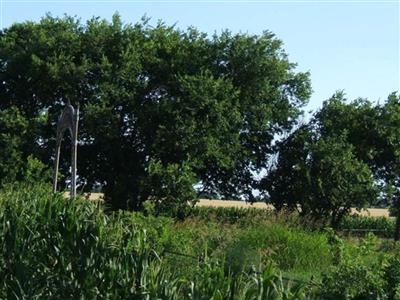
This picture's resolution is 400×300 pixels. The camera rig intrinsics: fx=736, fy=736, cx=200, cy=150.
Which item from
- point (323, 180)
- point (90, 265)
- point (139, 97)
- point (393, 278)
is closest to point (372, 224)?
point (323, 180)

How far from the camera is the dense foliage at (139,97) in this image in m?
26.3

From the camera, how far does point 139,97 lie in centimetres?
2752

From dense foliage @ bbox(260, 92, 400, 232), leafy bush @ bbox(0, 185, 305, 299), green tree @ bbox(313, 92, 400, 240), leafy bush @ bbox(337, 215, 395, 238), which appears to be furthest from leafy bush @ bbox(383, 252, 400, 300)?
leafy bush @ bbox(337, 215, 395, 238)

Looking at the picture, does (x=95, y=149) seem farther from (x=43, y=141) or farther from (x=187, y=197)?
(x=187, y=197)

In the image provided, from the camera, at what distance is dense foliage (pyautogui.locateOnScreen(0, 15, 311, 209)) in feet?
86.3

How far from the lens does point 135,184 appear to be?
26766 mm

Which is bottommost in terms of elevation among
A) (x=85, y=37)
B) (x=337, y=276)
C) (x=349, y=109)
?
(x=337, y=276)

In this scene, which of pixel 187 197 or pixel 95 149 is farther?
pixel 95 149

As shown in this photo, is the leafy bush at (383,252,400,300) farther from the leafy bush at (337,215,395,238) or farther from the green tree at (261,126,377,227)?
the leafy bush at (337,215,395,238)

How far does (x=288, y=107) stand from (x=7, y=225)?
74.6 feet

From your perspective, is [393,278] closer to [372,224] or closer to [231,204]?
[231,204]

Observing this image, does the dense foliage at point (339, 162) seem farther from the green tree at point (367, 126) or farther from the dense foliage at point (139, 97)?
the dense foliage at point (139, 97)

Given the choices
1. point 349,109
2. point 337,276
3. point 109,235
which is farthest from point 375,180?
point 109,235

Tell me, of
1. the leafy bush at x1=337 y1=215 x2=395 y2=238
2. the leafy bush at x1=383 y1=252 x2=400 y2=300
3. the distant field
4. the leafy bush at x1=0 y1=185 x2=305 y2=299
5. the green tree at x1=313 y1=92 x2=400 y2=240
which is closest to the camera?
the leafy bush at x1=0 y1=185 x2=305 y2=299
